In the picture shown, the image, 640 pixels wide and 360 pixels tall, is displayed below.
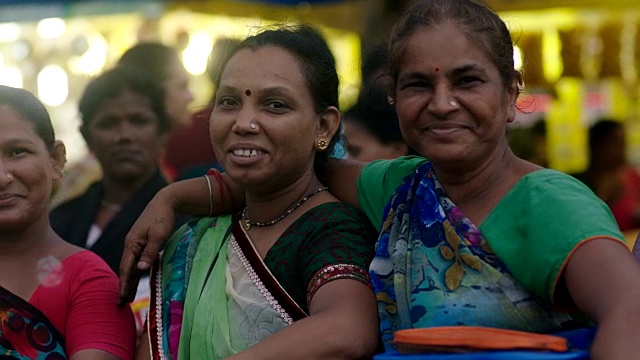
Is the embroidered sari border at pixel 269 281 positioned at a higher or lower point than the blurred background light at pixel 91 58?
higher

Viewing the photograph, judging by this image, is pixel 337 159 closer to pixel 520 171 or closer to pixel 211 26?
pixel 520 171

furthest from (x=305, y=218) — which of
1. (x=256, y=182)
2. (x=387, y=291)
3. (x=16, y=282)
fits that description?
(x=16, y=282)

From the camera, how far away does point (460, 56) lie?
2383mm

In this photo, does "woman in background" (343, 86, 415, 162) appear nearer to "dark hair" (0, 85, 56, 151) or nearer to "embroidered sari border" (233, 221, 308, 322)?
"embroidered sari border" (233, 221, 308, 322)

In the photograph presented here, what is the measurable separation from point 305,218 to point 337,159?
32 cm

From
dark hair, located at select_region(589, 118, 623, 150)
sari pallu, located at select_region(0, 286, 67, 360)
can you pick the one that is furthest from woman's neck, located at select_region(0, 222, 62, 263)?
dark hair, located at select_region(589, 118, 623, 150)

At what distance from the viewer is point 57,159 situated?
9.98 feet

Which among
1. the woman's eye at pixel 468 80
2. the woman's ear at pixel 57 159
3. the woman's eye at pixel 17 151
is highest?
the woman's eye at pixel 468 80

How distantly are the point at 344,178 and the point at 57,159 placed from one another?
85 cm

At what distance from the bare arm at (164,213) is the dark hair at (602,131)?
15.9 feet

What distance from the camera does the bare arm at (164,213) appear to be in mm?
2877

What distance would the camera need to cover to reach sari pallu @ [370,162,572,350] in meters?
2.26

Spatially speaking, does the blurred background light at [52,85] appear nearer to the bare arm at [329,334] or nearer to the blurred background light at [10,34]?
the blurred background light at [10,34]

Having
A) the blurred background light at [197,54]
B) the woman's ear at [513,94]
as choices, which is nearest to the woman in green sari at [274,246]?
the woman's ear at [513,94]
